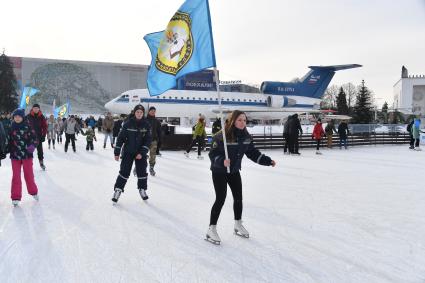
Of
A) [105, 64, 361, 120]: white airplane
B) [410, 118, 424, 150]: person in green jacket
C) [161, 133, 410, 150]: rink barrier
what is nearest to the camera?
[161, 133, 410, 150]: rink barrier

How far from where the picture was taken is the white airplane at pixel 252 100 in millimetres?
31453

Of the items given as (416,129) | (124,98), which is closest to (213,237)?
(416,129)

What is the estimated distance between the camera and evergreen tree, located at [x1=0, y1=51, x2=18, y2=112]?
58.0 metres

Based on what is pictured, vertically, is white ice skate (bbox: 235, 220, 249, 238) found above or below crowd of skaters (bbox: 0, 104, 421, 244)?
below

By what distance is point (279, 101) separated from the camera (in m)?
38.8

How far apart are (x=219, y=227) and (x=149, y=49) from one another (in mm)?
3249

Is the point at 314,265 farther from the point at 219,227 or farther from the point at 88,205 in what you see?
the point at 88,205

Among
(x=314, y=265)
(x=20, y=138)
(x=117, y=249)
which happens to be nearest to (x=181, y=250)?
(x=117, y=249)

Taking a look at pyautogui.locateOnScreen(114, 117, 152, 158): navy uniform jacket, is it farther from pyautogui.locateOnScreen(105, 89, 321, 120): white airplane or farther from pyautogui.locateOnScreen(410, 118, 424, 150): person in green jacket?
pyautogui.locateOnScreen(105, 89, 321, 120): white airplane

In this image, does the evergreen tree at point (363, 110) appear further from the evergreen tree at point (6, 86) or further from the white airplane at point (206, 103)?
the evergreen tree at point (6, 86)

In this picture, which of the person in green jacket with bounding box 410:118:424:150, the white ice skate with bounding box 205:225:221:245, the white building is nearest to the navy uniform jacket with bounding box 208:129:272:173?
the white ice skate with bounding box 205:225:221:245

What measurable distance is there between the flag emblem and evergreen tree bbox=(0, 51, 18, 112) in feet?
195

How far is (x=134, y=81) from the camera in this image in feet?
266

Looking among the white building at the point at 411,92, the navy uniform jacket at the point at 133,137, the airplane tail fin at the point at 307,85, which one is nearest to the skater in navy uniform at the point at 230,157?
the navy uniform jacket at the point at 133,137
